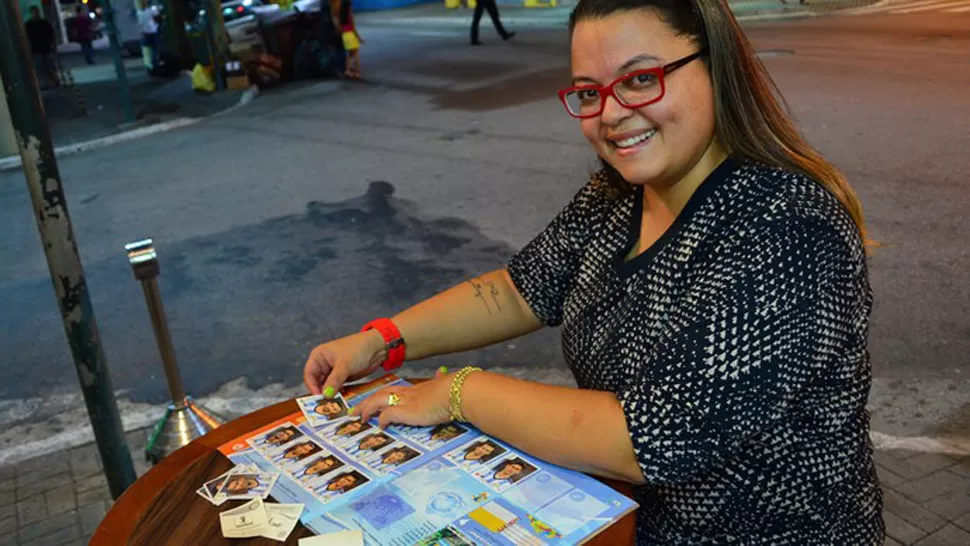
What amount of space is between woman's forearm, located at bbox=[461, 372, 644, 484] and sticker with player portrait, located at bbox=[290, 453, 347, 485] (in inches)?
11.4

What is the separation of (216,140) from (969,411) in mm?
9415

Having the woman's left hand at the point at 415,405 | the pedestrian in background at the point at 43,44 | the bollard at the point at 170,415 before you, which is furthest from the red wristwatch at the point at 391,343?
the pedestrian in background at the point at 43,44

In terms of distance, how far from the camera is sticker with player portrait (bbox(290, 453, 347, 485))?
1.81 meters

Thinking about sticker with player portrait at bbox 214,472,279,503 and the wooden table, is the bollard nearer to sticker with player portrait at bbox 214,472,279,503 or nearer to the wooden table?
the wooden table

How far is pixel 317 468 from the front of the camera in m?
1.84

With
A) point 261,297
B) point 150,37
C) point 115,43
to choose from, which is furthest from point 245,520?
point 150,37

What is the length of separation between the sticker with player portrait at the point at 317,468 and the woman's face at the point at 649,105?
0.86 m

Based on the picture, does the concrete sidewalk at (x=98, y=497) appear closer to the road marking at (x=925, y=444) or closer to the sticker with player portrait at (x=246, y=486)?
the road marking at (x=925, y=444)

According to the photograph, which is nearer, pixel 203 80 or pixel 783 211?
pixel 783 211

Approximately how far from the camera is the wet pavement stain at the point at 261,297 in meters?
4.75

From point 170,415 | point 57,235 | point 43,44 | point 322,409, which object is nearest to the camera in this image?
point 322,409

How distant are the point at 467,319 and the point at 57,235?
5.18ft

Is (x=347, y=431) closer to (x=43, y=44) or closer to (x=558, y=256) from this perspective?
(x=558, y=256)

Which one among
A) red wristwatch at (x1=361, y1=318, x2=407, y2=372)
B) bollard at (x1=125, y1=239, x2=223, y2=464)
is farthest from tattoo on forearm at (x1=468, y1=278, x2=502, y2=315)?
bollard at (x1=125, y1=239, x2=223, y2=464)
